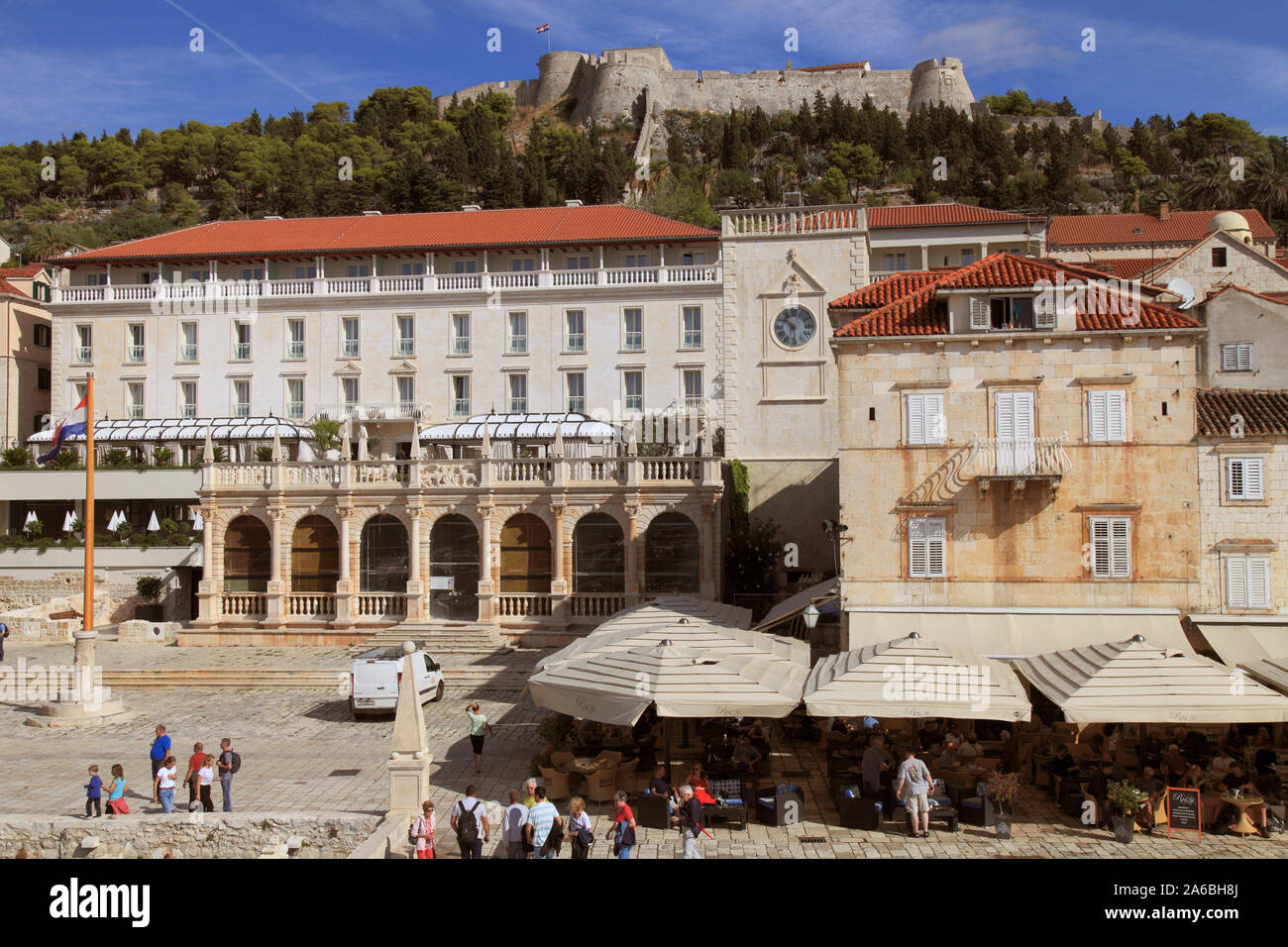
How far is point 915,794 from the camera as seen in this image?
679 inches

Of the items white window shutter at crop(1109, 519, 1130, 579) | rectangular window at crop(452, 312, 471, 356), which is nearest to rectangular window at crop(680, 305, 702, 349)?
rectangular window at crop(452, 312, 471, 356)

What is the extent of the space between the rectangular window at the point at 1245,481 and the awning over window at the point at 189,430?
4079 centimetres

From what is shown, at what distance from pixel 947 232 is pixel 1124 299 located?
43620 millimetres

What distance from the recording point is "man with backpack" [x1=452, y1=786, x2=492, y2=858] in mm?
15586

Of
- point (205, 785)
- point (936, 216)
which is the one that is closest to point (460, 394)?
point (936, 216)

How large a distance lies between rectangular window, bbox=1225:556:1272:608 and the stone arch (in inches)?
693

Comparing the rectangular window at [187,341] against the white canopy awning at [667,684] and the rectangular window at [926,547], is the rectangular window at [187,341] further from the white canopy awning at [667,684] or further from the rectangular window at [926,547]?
the rectangular window at [926,547]

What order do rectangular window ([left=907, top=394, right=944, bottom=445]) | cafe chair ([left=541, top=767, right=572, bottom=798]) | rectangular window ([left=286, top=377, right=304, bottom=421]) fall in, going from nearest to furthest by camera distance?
cafe chair ([left=541, top=767, right=572, bottom=798])
rectangular window ([left=907, top=394, right=944, bottom=445])
rectangular window ([left=286, top=377, right=304, bottom=421])

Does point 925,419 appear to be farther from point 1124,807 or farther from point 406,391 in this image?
point 406,391

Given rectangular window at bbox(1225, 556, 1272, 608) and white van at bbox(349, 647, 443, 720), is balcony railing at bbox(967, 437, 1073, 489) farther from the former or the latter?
white van at bbox(349, 647, 443, 720)

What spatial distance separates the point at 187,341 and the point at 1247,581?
51084 millimetres

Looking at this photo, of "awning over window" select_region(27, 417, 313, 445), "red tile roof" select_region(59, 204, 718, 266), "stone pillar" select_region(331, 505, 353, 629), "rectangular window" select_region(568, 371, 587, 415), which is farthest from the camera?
"red tile roof" select_region(59, 204, 718, 266)

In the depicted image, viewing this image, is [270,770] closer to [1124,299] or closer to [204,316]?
[1124,299]

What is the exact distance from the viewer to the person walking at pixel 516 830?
50.1 feet
